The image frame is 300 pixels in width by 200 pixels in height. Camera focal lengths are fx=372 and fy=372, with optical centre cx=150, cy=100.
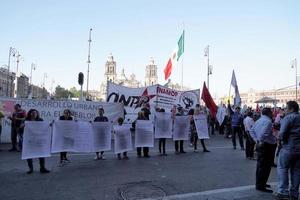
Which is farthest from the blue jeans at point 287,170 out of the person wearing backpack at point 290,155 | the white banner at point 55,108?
the white banner at point 55,108

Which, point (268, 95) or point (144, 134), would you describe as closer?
point (144, 134)

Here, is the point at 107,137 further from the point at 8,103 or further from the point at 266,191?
the point at 8,103

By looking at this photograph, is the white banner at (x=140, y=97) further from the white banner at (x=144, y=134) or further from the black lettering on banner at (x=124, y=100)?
the white banner at (x=144, y=134)

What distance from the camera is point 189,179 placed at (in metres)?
9.43

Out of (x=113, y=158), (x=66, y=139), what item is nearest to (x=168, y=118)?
(x=113, y=158)

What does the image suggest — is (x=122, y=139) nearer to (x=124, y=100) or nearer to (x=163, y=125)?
(x=163, y=125)

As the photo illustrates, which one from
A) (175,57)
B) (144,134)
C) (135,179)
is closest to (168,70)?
(175,57)

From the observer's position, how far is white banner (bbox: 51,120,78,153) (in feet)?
37.7

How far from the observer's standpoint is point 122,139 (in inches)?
528

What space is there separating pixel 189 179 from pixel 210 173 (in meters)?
1.17

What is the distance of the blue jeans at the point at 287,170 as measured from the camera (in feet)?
24.2

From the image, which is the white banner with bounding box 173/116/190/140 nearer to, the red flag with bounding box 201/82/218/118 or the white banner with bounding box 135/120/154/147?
the white banner with bounding box 135/120/154/147

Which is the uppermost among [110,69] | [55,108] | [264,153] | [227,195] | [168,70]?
[110,69]

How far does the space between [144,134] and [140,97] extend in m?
8.03
